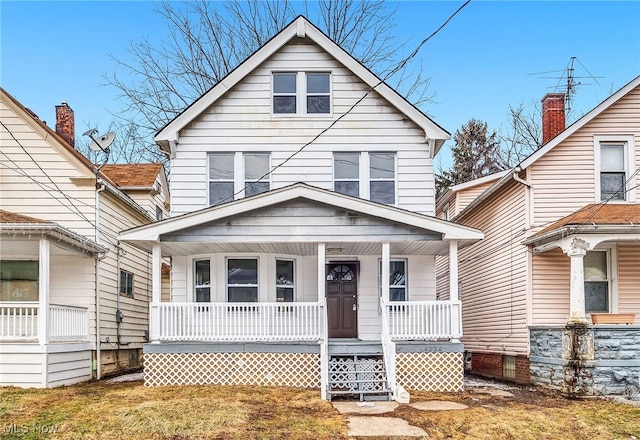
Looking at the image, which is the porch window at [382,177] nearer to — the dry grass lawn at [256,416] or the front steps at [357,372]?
the front steps at [357,372]

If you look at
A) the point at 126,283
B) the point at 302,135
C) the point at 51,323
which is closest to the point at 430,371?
the point at 302,135

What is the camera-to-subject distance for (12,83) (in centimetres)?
1758

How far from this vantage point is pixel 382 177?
16.1 m

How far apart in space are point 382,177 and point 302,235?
3.47 meters

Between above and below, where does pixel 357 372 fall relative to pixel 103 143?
below

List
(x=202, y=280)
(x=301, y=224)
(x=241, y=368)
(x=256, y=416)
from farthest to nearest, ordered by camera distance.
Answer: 1. (x=202, y=280)
2. (x=301, y=224)
3. (x=241, y=368)
4. (x=256, y=416)

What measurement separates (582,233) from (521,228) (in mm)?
2506

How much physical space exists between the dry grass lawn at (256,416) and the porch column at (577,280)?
69.4 inches

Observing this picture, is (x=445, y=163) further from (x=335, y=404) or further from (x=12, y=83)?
(x=335, y=404)

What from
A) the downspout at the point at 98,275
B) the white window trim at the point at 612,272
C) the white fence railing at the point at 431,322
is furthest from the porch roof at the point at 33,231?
the white window trim at the point at 612,272

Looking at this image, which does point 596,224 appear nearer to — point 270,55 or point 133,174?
point 270,55

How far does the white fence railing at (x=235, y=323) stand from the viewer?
1354 cm

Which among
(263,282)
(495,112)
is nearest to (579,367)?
(263,282)
